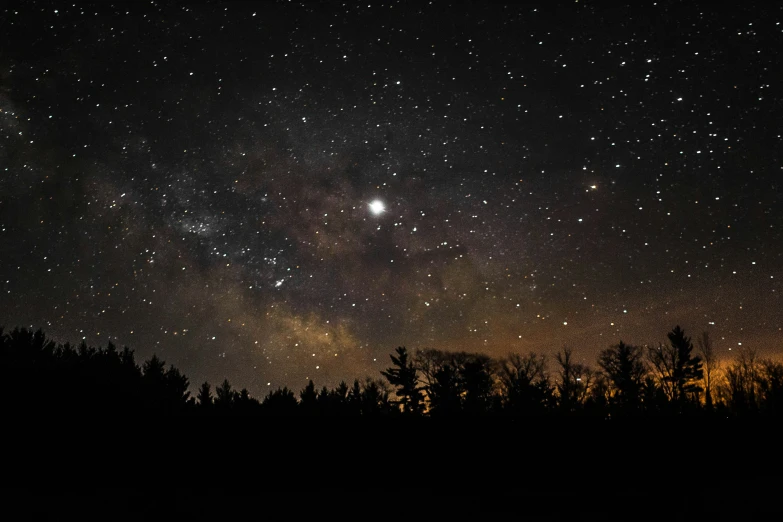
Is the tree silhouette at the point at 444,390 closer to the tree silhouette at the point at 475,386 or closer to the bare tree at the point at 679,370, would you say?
the tree silhouette at the point at 475,386

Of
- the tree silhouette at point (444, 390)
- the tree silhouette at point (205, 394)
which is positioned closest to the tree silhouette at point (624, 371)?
the tree silhouette at point (444, 390)

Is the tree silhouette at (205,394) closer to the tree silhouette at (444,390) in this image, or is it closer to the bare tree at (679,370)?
the tree silhouette at (444,390)

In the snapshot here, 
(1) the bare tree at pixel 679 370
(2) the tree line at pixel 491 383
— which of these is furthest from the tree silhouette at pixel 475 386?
(1) the bare tree at pixel 679 370

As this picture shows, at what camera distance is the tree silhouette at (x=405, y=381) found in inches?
1603

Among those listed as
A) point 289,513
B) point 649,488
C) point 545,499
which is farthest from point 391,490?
point 649,488

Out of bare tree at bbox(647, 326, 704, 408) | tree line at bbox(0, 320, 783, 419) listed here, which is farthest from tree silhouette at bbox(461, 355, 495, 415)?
bare tree at bbox(647, 326, 704, 408)

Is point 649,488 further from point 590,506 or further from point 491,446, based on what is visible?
point 491,446

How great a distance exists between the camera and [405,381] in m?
41.4

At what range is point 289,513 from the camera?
9.45m

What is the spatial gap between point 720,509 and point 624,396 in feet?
117

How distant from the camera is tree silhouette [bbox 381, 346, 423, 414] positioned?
40.7 m

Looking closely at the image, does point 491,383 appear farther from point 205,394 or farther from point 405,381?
point 205,394

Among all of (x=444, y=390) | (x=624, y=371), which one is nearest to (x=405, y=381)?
(x=444, y=390)

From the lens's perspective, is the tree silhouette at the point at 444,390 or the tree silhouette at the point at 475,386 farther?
the tree silhouette at the point at 444,390
